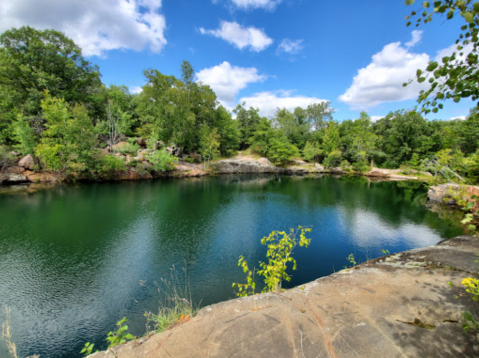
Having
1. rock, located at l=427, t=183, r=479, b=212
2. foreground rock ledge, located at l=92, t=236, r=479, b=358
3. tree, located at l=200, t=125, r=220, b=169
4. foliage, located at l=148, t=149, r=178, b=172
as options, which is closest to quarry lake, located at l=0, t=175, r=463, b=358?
rock, located at l=427, t=183, r=479, b=212

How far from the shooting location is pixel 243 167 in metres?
51.4

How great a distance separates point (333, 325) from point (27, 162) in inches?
1559

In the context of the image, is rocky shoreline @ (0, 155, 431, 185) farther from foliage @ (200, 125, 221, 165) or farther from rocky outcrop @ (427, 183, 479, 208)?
rocky outcrop @ (427, 183, 479, 208)

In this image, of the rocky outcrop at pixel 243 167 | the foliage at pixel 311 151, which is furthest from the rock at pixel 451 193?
the foliage at pixel 311 151

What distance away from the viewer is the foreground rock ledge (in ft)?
11.2

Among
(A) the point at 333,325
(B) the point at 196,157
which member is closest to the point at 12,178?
(B) the point at 196,157

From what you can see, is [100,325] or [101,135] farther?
[101,135]

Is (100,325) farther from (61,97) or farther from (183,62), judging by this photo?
(183,62)

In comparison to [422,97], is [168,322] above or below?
below

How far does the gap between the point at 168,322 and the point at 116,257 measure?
8.79m

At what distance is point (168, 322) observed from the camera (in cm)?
480

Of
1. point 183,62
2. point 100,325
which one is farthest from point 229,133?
point 100,325

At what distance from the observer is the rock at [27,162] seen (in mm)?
28848

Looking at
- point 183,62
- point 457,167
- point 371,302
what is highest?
point 183,62
